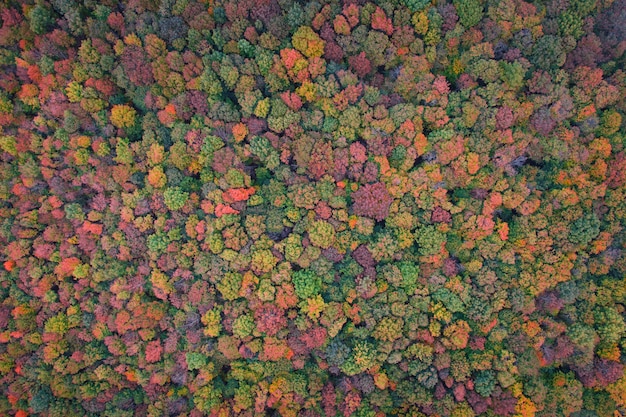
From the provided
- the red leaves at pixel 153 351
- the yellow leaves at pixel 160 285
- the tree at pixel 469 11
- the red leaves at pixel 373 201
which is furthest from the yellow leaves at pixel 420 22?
the red leaves at pixel 153 351

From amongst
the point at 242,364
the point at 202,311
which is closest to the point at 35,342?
the point at 202,311

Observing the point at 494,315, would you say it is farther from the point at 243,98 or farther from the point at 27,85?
the point at 27,85

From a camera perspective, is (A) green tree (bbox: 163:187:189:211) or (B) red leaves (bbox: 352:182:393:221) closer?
(B) red leaves (bbox: 352:182:393:221)

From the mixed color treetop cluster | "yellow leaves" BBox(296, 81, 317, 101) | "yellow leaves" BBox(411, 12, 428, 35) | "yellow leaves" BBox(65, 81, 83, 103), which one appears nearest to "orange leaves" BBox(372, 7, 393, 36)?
the mixed color treetop cluster

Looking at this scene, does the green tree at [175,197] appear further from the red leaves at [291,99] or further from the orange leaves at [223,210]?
the red leaves at [291,99]

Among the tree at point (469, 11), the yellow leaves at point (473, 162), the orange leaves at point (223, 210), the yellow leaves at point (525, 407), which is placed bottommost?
the yellow leaves at point (525, 407)

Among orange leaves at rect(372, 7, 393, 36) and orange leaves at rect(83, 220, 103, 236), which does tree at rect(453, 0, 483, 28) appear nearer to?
orange leaves at rect(372, 7, 393, 36)

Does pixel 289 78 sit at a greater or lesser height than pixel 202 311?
greater

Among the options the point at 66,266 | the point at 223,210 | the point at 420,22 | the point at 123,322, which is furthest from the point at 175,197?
the point at 420,22
